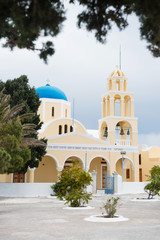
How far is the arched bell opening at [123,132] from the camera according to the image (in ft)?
98.8

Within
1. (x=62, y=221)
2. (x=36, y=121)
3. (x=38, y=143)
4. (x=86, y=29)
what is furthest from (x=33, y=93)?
(x=86, y=29)

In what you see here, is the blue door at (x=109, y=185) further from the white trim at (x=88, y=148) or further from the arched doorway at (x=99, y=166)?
the arched doorway at (x=99, y=166)

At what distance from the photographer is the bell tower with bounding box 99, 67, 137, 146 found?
98.7 feet

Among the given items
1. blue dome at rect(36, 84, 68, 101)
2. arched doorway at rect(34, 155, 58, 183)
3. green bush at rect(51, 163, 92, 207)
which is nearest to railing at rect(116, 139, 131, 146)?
arched doorway at rect(34, 155, 58, 183)

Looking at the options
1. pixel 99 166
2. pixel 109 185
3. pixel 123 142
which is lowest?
pixel 109 185

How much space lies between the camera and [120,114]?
30703mm

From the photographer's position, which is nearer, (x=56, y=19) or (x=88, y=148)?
(x=56, y=19)

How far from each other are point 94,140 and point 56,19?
25.0 metres

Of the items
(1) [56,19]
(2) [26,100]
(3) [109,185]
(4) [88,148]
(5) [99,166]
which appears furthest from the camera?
(5) [99,166]

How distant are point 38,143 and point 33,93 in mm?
5627

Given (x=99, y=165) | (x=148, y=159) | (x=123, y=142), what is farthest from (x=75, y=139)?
(x=148, y=159)

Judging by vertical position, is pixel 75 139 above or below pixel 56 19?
above

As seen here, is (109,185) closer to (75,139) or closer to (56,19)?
(75,139)

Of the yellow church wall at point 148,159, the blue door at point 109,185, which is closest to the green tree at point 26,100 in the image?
the blue door at point 109,185
